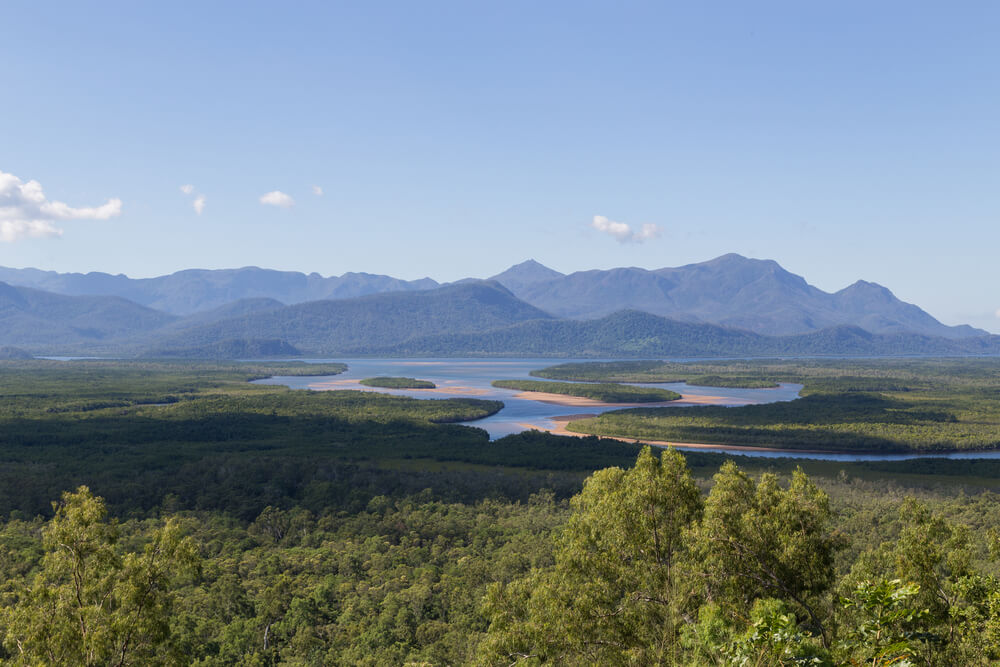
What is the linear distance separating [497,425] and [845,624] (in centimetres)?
15747

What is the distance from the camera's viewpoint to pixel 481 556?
229 feet

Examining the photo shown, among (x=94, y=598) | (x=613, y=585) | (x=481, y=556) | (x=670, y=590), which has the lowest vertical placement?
(x=481, y=556)

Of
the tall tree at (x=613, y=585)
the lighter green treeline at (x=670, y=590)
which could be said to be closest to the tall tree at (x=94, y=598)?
the lighter green treeline at (x=670, y=590)

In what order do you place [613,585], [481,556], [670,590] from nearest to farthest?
1. [670,590]
2. [613,585]
3. [481,556]

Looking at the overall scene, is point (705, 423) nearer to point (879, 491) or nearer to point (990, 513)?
point (879, 491)

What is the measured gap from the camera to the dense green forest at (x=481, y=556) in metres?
20.8

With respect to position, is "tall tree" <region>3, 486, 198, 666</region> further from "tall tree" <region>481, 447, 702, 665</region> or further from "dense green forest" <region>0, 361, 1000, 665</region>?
"tall tree" <region>481, 447, 702, 665</region>

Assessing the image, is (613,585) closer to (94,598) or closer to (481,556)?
(94,598)

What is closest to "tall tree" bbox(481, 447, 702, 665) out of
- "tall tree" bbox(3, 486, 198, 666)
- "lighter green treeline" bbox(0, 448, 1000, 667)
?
"lighter green treeline" bbox(0, 448, 1000, 667)

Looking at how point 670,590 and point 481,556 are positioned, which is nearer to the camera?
point 670,590

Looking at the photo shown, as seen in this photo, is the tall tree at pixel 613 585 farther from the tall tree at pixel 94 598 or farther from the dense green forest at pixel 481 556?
the tall tree at pixel 94 598

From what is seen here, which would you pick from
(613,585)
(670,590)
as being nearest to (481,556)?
(613,585)

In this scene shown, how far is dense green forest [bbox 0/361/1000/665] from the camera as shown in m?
20.8

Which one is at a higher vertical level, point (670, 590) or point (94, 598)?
point (94, 598)
